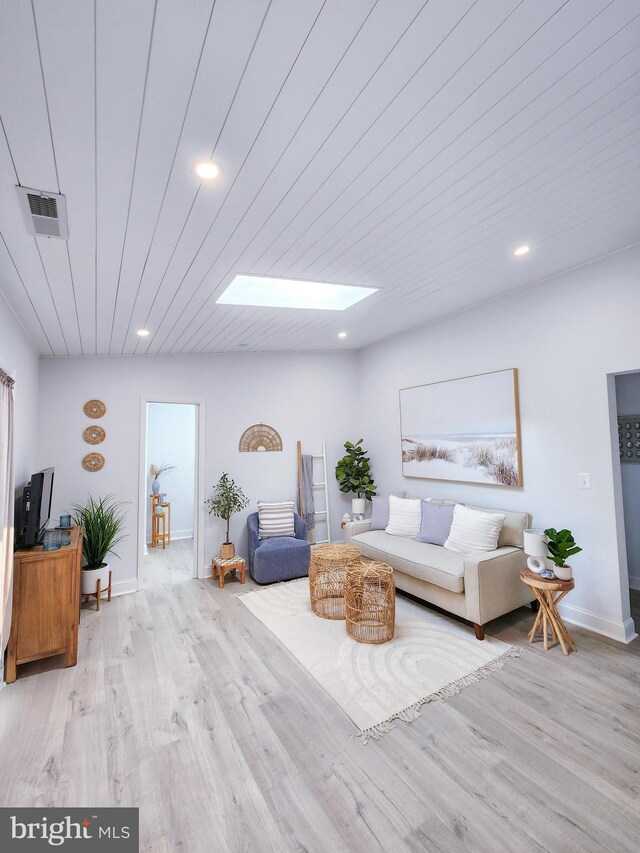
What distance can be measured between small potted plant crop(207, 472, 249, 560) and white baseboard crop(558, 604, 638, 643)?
3.48 metres

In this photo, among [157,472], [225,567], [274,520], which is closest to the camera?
[225,567]

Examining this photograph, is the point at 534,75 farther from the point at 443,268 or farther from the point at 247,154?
the point at 443,268

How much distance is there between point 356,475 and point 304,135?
14.9ft

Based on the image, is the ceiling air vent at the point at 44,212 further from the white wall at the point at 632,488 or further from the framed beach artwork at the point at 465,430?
the white wall at the point at 632,488

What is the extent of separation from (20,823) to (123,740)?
1.69 ft

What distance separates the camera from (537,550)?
3014 millimetres

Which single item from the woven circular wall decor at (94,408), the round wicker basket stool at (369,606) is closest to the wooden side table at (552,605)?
the round wicker basket stool at (369,606)

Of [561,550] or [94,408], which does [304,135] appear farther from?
[94,408]

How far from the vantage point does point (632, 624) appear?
310 cm

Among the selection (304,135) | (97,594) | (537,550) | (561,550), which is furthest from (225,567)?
(304,135)

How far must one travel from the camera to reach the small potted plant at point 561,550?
2.90 m

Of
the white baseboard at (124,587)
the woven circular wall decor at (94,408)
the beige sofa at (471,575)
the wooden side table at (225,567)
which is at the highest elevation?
the woven circular wall decor at (94,408)

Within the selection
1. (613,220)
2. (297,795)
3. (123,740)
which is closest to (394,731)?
(297,795)

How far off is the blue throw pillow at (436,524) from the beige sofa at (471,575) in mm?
80
